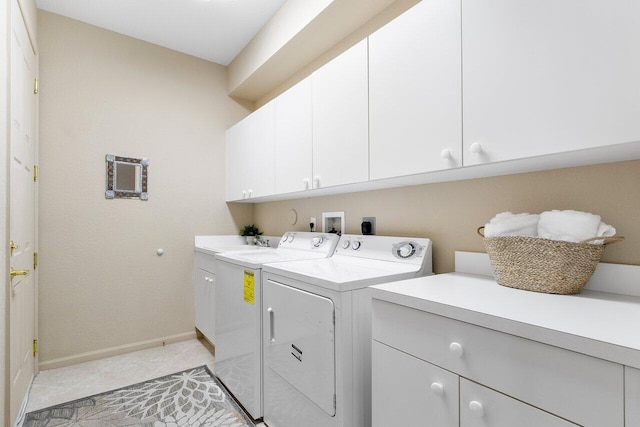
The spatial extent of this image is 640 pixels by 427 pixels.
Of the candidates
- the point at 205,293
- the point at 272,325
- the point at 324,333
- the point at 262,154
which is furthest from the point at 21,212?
the point at 324,333

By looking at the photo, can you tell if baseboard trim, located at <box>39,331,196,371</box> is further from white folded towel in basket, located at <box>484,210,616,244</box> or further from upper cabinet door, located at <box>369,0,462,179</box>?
white folded towel in basket, located at <box>484,210,616,244</box>

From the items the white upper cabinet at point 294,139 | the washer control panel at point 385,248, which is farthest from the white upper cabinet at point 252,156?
the washer control panel at point 385,248

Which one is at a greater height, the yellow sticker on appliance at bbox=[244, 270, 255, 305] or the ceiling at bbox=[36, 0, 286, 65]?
the ceiling at bbox=[36, 0, 286, 65]

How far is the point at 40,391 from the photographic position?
209 centimetres

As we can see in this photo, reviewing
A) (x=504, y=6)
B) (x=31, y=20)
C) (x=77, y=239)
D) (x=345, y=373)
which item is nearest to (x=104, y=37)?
(x=31, y=20)

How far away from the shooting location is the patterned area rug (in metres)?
1.77

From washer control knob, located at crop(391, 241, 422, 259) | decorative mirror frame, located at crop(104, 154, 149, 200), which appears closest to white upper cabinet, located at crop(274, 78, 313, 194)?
washer control knob, located at crop(391, 241, 422, 259)

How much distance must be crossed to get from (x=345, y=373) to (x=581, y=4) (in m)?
1.43

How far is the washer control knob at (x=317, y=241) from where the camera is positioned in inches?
85.4

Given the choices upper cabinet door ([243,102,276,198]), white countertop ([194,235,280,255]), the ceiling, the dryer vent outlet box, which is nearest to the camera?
the dryer vent outlet box

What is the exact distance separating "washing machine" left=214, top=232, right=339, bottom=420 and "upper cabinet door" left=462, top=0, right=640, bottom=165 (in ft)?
3.98

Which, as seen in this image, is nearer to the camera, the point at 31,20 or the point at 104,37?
the point at 31,20

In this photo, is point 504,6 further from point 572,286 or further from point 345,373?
point 345,373

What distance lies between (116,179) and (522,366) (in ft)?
10.0
